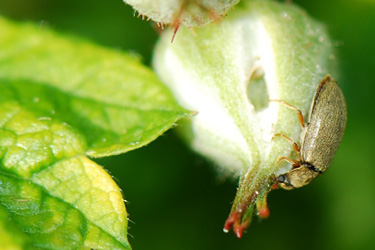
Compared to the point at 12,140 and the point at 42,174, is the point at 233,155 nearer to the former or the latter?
the point at 42,174

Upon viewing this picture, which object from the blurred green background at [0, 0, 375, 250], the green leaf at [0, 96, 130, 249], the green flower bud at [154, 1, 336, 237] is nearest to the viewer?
the green leaf at [0, 96, 130, 249]

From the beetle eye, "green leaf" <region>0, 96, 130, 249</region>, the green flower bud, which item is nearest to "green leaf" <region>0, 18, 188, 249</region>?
"green leaf" <region>0, 96, 130, 249</region>

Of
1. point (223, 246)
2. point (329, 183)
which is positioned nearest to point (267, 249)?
point (223, 246)

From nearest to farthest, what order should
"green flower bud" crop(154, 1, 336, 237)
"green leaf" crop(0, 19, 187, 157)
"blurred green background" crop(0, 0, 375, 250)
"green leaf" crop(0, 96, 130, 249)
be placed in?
"green leaf" crop(0, 96, 130, 249) → "green flower bud" crop(154, 1, 336, 237) → "green leaf" crop(0, 19, 187, 157) → "blurred green background" crop(0, 0, 375, 250)

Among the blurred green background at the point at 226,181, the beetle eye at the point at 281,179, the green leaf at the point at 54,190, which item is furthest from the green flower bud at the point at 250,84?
the blurred green background at the point at 226,181

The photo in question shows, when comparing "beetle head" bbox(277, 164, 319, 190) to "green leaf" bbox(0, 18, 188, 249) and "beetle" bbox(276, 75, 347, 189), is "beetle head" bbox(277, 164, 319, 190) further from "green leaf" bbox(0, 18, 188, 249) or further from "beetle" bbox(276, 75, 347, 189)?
"green leaf" bbox(0, 18, 188, 249)

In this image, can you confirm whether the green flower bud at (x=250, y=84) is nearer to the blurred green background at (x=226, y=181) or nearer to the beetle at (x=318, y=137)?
the beetle at (x=318, y=137)

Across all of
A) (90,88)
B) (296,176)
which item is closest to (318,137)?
(296,176)
